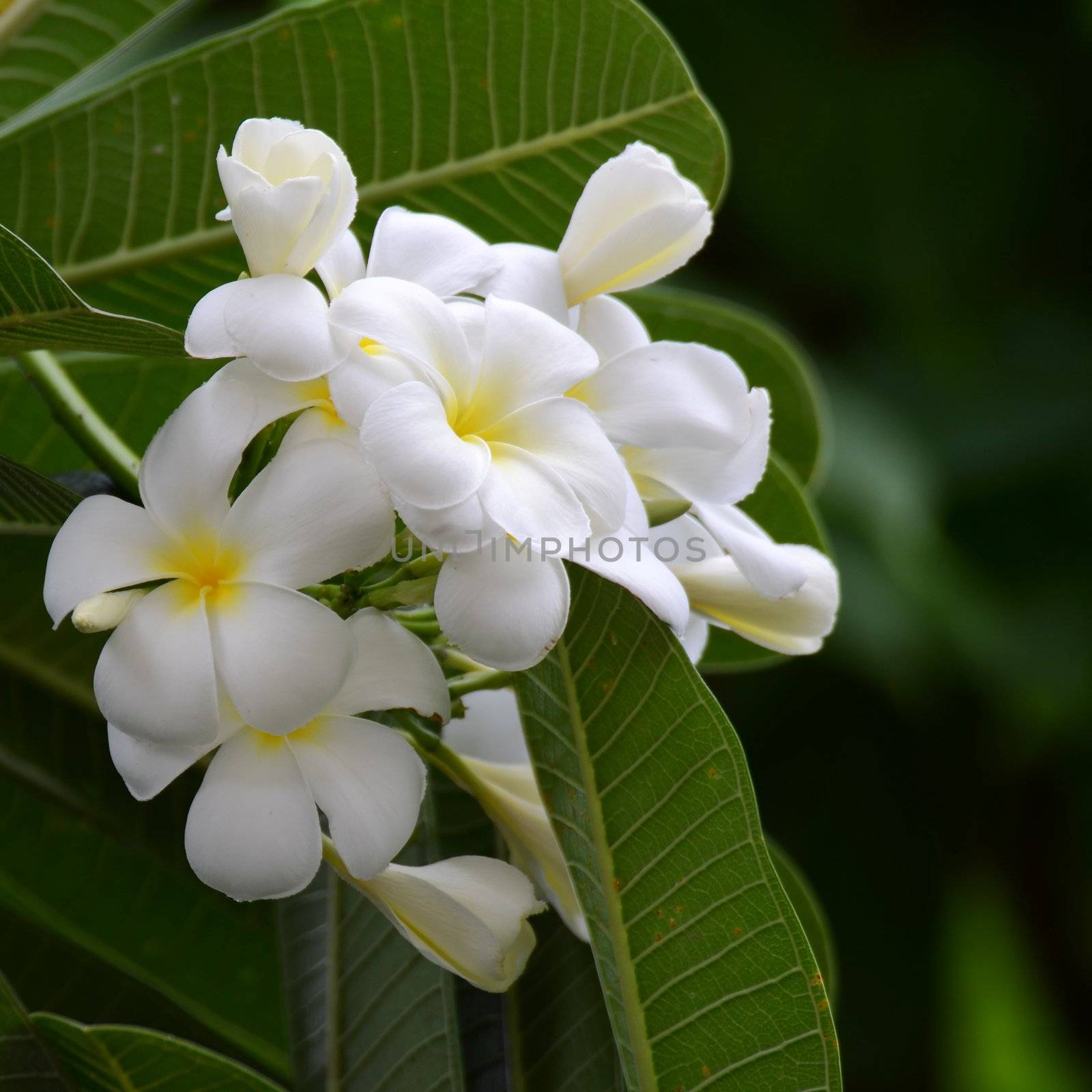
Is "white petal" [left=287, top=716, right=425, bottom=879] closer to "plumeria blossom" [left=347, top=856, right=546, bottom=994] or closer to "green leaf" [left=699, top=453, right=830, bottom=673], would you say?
"plumeria blossom" [left=347, top=856, right=546, bottom=994]

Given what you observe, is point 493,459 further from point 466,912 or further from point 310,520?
point 466,912

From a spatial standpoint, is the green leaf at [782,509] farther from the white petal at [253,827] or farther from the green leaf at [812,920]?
the white petal at [253,827]

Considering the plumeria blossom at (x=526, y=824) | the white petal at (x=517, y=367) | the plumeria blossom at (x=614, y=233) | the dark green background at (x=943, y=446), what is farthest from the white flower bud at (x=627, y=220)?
the dark green background at (x=943, y=446)

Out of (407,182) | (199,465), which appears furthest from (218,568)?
(407,182)

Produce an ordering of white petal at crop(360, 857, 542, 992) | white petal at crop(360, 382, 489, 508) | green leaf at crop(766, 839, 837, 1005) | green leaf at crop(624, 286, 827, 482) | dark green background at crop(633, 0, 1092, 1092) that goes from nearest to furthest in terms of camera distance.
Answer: white petal at crop(360, 382, 489, 508), white petal at crop(360, 857, 542, 992), green leaf at crop(766, 839, 837, 1005), green leaf at crop(624, 286, 827, 482), dark green background at crop(633, 0, 1092, 1092)

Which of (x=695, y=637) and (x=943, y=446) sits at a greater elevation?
(x=695, y=637)

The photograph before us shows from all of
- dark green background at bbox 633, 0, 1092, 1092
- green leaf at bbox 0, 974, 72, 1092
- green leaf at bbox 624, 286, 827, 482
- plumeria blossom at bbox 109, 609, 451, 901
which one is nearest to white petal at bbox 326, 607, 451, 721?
plumeria blossom at bbox 109, 609, 451, 901

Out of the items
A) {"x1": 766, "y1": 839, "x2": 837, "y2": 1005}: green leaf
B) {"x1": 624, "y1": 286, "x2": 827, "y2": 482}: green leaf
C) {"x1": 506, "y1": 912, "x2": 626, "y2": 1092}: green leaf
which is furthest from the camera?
{"x1": 624, "y1": 286, "x2": 827, "y2": 482}: green leaf
